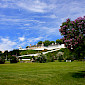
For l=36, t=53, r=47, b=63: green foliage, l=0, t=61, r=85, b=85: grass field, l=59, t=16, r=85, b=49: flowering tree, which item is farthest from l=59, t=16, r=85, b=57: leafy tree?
l=36, t=53, r=47, b=63: green foliage

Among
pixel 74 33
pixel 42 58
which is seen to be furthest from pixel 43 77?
pixel 42 58

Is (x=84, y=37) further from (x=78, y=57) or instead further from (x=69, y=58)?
(x=69, y=58)

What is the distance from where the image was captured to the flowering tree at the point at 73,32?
16.6 meters

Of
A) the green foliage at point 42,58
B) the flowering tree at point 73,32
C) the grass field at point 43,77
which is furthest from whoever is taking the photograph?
the green foliage at point 42,58

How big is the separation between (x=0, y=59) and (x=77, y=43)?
3970 cm

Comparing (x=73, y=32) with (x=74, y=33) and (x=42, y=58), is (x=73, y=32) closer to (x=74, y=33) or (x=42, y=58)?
(x=74, y=33)

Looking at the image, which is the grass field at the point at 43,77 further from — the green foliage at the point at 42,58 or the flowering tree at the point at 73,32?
the green foliage at the point at 42,58

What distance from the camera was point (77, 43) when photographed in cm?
1633

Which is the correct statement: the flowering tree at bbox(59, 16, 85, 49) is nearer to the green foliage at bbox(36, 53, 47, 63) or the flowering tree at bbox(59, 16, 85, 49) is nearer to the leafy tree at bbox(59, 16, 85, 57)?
the leafy tree at bbox(59, 16, 85, 57)

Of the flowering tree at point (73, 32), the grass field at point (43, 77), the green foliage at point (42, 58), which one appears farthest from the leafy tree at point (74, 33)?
the green foliage at point (42, 58)

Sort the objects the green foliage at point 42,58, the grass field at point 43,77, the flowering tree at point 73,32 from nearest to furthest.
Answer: the grass field at point 43,77 < the flowering tree at point 73,32 < the green foliage at point 42,58

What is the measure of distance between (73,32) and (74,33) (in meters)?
0.16

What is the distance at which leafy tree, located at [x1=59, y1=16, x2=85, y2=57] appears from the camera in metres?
16.6

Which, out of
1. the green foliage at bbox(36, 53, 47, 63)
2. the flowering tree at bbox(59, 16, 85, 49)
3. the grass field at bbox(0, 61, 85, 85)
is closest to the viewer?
the grass field at bbox(0, 61, 85, 85)
